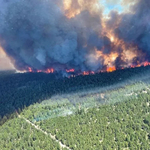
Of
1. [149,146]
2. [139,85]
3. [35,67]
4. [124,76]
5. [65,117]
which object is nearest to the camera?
[149,146]

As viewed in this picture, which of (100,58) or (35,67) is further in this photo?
(35,67)

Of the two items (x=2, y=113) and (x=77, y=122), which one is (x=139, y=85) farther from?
(x=2, y=113)

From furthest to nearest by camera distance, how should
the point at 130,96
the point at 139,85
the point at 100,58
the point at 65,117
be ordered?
the point at 100,58, the point at 139,85, the point at 130,96, the point at 65,117

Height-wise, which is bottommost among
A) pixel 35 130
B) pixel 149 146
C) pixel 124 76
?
pixel 149 146

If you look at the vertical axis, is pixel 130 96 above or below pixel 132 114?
above

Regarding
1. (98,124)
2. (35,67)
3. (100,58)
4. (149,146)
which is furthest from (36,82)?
(149,146)

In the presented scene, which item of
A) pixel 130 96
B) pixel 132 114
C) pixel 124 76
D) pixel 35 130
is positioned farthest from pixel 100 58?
pixel 35 130
